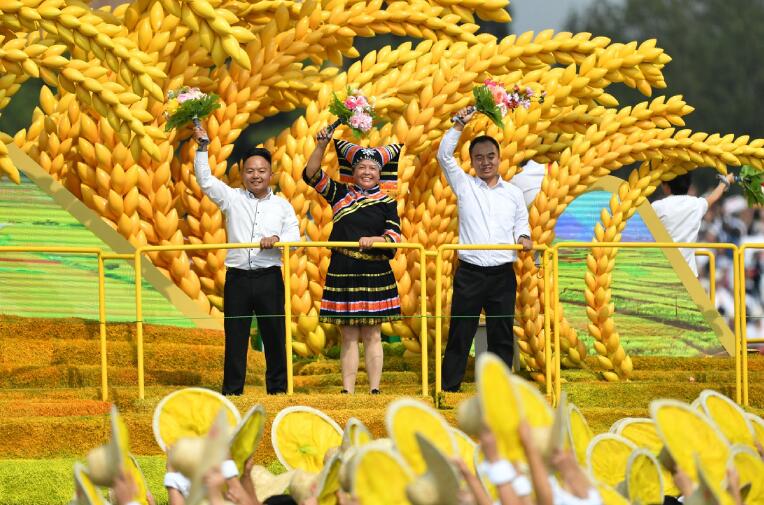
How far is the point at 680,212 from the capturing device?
13.4 meters

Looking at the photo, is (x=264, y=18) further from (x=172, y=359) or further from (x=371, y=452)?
(x=371, y=452)

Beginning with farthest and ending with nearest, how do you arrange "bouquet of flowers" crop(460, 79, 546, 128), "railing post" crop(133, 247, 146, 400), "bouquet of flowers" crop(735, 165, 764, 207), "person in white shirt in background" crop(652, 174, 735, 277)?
"person in white shirt in background" crop(652, 174, 735, 277) < "bouquet of flowers" crop(735, 165, 764, 207) < "bouquet of flowers" crop(460, 79, 546, 128) < "railing post" crop(133, 247, 146, 400)

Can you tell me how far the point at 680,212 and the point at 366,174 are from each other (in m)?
3.61

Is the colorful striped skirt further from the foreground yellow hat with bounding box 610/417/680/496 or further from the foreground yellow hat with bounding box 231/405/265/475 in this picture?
the foreground yellow hat with bounding box 231/405/265/475

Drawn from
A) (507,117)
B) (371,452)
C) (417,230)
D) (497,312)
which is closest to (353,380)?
(497,312)

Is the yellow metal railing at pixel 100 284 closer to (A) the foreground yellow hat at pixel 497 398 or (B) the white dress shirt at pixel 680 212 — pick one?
(B) the white dress shirt at pixel 680 212

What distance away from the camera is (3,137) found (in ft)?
37.7

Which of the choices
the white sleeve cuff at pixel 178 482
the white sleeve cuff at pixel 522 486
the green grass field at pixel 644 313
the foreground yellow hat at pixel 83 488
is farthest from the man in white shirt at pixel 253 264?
the white sleeve cuff at pixel 522 486

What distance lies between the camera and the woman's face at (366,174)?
35.2 feet

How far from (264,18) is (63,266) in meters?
2.57

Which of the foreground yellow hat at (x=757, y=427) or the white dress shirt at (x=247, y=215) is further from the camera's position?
the white dress shirt at (x=247, y=215)

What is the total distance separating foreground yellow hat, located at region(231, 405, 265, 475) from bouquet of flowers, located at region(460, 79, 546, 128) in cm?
594

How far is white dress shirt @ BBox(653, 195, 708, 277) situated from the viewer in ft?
43.8

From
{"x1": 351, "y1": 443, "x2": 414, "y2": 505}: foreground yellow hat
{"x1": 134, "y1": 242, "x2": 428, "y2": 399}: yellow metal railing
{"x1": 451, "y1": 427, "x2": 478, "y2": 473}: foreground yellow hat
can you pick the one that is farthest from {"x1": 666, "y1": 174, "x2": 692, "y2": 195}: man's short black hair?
{"x1": 351, "y1": 443, "x2": 414, "y2": 505}: foreground yellow hat
